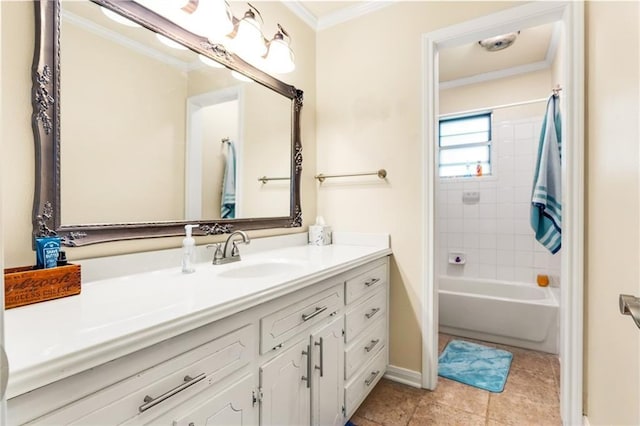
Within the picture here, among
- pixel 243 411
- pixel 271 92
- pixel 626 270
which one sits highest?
pixel 271 92

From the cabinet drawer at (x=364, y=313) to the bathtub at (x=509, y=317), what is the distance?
105cm

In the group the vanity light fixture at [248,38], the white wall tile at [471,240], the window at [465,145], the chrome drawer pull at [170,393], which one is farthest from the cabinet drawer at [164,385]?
the window at [465,145]

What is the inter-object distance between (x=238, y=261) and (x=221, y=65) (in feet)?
3.22

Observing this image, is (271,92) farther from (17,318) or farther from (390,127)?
(17,318)

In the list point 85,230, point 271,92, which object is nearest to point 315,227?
point 271,92

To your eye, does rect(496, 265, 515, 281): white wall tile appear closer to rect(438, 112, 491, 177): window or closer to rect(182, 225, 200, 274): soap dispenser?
rect(438, 112, 491, 177): window

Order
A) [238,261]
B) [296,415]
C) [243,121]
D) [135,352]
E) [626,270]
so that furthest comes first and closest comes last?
[243,121], [238,261], [296,415], [626,270], [135,352]

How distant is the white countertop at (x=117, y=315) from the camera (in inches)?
22.6

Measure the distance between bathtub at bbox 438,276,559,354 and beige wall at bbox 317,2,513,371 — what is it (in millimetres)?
926

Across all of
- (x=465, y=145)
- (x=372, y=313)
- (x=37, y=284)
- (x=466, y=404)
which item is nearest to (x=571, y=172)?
(x=372, y=313)

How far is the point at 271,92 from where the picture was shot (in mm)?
1960

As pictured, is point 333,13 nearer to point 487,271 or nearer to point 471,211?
point 471,211

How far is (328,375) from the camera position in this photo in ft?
4.49

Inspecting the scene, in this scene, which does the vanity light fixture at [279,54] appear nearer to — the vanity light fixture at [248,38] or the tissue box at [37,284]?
the vanity light fixture at [248,38]
